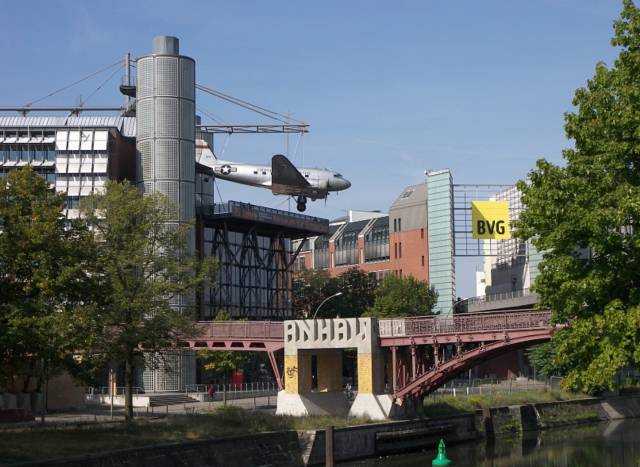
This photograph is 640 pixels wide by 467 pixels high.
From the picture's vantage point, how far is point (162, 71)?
104 m

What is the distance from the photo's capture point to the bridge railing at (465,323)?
63125mm

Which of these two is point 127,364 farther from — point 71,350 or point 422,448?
point 422,448

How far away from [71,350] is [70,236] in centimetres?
533

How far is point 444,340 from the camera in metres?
65.8

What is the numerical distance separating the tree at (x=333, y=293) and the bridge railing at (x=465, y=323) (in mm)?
65298

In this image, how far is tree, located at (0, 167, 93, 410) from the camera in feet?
143

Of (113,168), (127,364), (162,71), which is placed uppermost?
(162,71)

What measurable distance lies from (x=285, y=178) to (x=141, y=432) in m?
70.0

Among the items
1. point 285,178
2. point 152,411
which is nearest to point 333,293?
point 285,178

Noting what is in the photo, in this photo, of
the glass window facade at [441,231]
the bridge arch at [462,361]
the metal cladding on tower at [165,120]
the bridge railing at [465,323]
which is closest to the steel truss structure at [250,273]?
the metal cladding on tower at [165,120]

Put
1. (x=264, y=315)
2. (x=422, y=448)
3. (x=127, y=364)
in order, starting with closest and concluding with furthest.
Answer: (x=127, y=364) → (x=422, y=448) → (x=264, y=315)

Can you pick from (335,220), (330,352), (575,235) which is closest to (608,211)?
(575,235)

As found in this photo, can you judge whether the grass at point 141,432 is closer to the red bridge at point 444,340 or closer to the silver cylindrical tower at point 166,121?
the red bridge at point 444,340

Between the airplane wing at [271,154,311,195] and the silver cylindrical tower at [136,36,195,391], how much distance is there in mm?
15360
